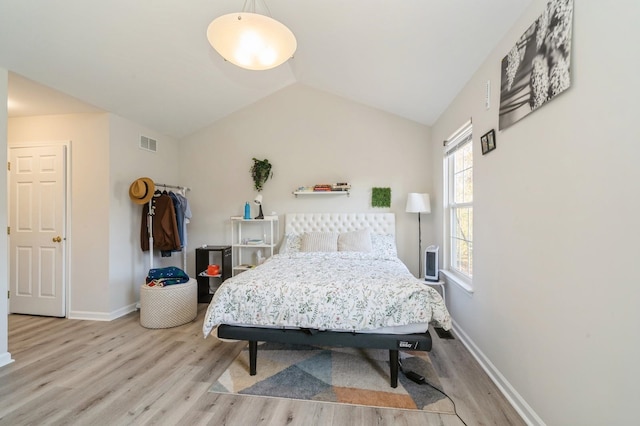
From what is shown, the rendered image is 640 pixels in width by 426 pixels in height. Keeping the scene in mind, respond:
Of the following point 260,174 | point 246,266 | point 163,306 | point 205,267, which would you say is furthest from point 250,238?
point 163,306

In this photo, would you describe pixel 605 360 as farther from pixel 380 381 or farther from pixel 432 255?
pixel 432 255

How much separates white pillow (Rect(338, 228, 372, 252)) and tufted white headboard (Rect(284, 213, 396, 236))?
0.34 meters

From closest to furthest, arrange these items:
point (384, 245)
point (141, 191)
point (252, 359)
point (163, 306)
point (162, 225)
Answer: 1. point (252, 359)
2. point (163, 306)
3. point (141, 191)
4. point (162, 225)
5. point (384, 245)

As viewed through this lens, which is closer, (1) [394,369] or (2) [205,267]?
(1) [394,369]

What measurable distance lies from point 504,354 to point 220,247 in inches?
150

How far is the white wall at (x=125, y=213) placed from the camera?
358cm

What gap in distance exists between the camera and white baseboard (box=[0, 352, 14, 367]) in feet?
8.02

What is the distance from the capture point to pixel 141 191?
366 cm

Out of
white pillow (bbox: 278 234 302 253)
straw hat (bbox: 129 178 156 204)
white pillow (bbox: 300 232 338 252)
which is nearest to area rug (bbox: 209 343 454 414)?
white pillow (bbox: 300 232 338 252)

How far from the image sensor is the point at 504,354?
2.10 m

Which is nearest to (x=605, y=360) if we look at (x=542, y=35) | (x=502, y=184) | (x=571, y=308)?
(x=571, y=308)

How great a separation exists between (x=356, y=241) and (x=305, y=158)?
1602 mm

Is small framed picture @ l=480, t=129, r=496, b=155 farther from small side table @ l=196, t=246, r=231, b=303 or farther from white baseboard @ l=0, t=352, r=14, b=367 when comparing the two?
white baseboard @ l=0, t=352, r=14, b=367

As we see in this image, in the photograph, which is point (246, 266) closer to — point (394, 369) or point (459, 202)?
point (394, 369)
